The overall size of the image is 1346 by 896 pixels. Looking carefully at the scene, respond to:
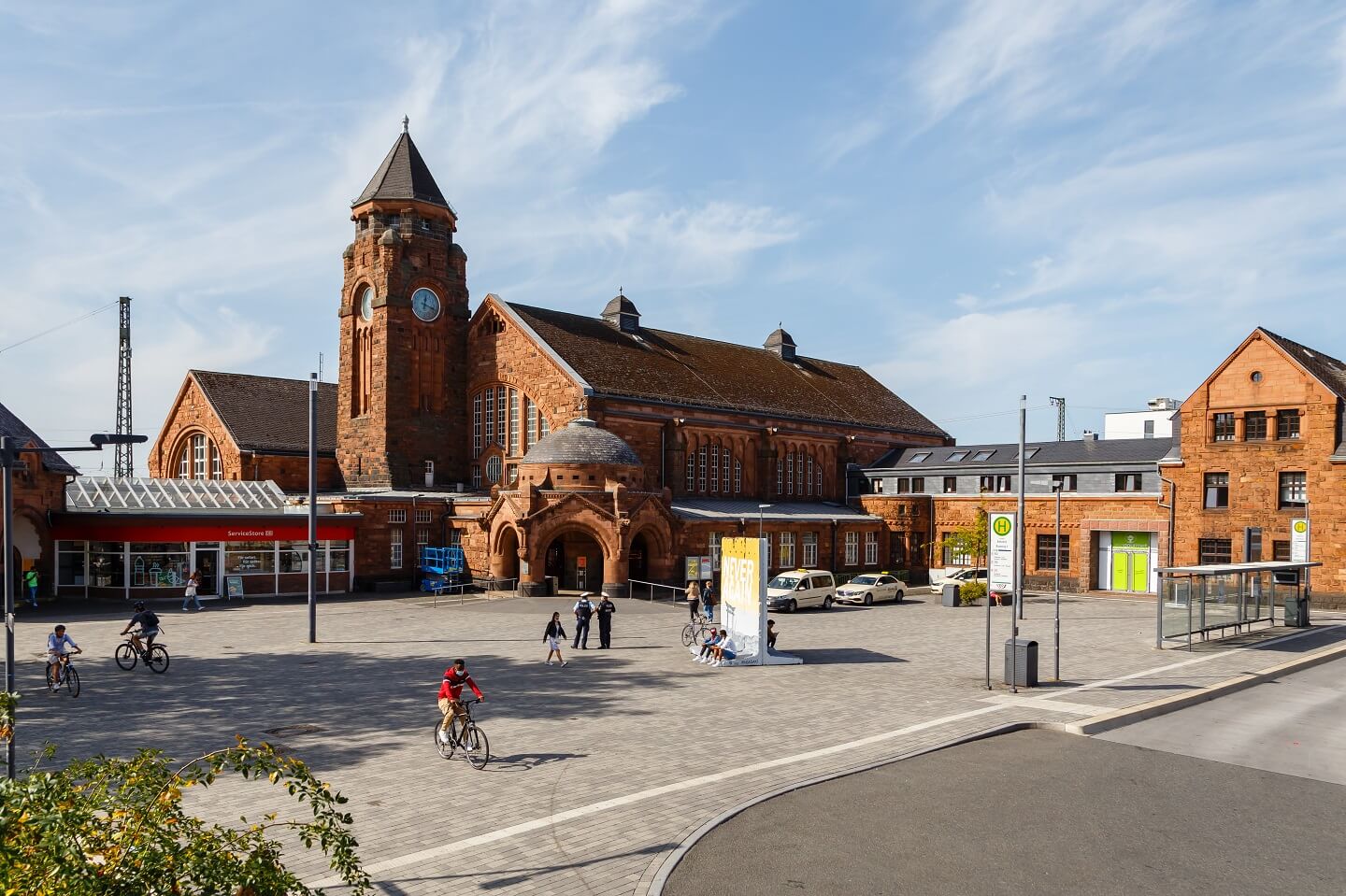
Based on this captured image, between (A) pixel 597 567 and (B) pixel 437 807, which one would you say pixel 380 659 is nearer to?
(B) pixel 437 807

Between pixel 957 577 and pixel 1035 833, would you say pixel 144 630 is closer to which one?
pixel 1035 833

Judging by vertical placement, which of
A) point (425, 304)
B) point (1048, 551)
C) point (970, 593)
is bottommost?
point (970, 593)

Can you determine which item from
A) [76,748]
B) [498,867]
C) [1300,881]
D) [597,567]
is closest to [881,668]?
[1300,881]

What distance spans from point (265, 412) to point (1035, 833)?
51.2 meters

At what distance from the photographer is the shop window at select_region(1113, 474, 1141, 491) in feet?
160

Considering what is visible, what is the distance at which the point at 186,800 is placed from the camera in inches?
492

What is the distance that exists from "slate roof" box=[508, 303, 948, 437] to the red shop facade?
16004 millimetres

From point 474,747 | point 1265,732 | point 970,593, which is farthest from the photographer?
point 970,593

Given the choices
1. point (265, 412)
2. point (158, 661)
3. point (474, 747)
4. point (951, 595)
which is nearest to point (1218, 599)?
point (951, 595)

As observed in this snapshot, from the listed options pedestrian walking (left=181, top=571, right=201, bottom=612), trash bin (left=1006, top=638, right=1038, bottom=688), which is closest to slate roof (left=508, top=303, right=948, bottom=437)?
pedestrian walking (left=181, top=571, right=201, bottom=612)

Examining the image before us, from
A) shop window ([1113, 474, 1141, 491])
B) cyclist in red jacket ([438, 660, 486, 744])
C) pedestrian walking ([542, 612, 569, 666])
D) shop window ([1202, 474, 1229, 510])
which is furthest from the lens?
shop window ([1113, 474, 1141, 491])

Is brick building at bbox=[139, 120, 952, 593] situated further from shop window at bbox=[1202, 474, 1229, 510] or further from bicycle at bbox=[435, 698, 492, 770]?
bicycle at bbox=[435, 698, 492, 770]

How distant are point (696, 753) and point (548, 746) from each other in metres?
2.41

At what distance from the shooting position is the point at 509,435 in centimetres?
5069
